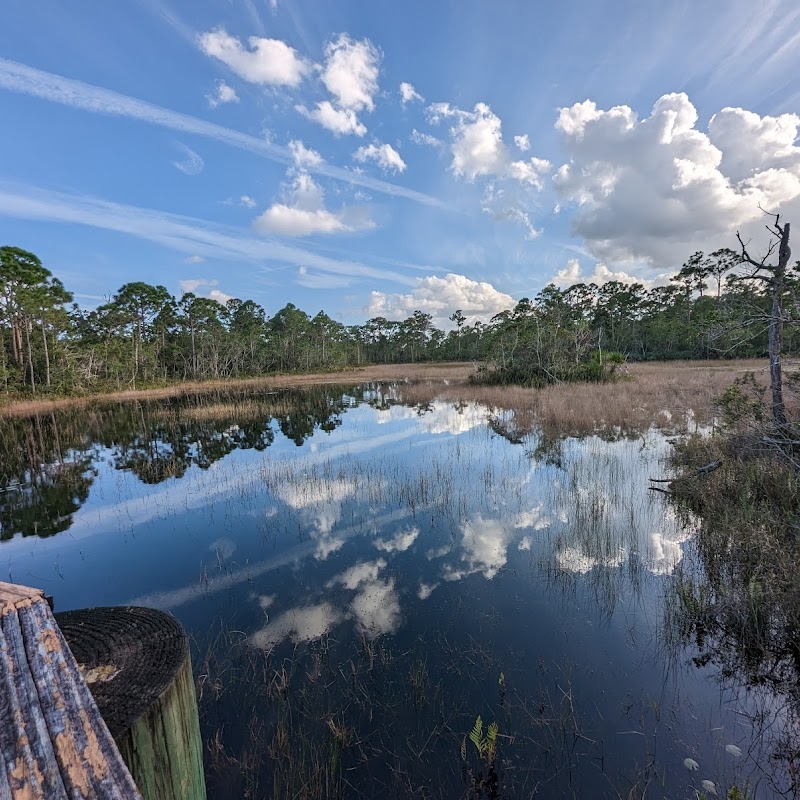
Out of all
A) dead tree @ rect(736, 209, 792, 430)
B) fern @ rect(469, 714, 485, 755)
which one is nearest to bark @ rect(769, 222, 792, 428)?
dead tree @ rect(736, 209, 792, 430)

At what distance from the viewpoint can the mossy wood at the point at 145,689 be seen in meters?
1.63

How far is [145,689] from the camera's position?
1.73 metres

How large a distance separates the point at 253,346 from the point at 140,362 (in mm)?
15219

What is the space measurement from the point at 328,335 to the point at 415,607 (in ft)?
234

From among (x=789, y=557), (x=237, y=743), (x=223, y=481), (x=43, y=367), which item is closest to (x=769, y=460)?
(x=789, y=557)

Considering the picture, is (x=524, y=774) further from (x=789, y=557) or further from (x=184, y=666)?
(x=789, y=557)

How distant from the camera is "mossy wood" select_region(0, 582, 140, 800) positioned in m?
0.91

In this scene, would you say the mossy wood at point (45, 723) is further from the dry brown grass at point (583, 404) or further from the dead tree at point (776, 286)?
the dry brown grass at point (583, 404)

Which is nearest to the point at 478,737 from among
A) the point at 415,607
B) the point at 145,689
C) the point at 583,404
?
the point at 415,607

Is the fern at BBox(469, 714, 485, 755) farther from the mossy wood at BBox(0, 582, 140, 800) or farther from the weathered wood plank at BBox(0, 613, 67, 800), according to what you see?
the weathered wood plank at BBox(0, 613, 67, 800)

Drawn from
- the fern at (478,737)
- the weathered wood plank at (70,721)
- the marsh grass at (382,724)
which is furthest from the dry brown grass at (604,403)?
the weathered wood plank at (70,721)

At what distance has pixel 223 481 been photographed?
10375 millimetres

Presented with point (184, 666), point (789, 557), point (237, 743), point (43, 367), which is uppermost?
point (43, 367)

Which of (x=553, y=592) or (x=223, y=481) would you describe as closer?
(x=553, y=592)
